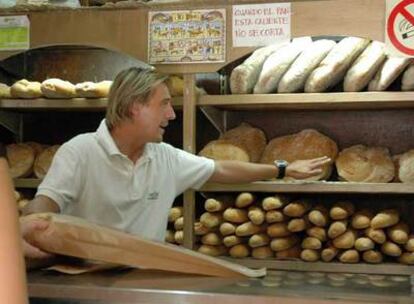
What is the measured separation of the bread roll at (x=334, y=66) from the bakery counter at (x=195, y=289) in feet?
4.06

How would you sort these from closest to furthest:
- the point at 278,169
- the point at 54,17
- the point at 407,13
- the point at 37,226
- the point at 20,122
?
the point at 37,226, the point at 407,13, the point at 278,169, the point at 54,17, the point at 20,122

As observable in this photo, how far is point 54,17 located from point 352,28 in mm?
1256

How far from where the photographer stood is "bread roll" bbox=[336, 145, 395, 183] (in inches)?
95.5

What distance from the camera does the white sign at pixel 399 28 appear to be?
215cm

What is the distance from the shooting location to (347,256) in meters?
2.42

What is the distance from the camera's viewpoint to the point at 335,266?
243cm

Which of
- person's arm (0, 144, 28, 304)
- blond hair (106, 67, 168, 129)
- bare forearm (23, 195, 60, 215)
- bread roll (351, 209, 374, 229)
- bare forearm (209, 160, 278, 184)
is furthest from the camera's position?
bread roll (351, 209, 374, 229)

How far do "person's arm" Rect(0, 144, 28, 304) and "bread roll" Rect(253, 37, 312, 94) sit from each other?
187 centimetres

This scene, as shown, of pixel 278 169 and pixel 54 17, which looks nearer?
pixel 278 169

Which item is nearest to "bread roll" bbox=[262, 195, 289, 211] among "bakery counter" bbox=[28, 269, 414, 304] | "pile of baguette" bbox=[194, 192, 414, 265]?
"pile of baguette" bbox=[194, 192, 414, 265]

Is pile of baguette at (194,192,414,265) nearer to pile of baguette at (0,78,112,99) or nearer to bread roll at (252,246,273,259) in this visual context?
bread roll at (252,246,273,259)

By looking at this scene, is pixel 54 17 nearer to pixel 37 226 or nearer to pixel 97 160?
pixel 97 160

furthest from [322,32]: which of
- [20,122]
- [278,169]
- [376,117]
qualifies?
[20,122]

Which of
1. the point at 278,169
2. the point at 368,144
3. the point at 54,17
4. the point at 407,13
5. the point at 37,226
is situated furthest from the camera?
the point at 368,144
